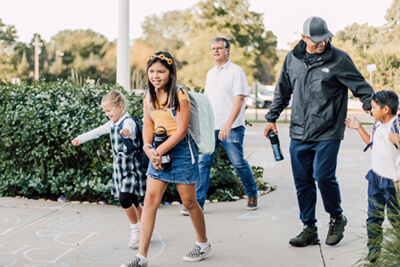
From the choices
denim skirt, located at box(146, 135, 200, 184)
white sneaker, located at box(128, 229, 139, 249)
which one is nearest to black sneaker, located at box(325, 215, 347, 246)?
denim skirt, located at box(146, 135, 200, 184)

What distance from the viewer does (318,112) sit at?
412cm

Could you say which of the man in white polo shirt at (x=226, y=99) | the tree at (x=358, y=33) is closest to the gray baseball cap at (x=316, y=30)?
the man in white polo shirt at (x=226, y=99)

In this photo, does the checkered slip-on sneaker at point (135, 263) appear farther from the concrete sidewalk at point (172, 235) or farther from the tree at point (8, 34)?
the tree at point (8, 34)

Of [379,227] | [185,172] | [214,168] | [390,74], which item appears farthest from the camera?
[390,74]

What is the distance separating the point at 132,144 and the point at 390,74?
128ft

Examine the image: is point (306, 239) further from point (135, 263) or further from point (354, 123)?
point (135, 263)

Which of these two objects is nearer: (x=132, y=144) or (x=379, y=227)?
(x=379, y=227)

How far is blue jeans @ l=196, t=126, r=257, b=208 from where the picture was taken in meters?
5.22

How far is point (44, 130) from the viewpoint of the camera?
19.6ft

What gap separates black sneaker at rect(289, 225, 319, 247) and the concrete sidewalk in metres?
0.06

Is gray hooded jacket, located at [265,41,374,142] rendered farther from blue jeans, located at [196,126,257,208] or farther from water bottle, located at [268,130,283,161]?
blue jeans, located at [196,126,257,208]

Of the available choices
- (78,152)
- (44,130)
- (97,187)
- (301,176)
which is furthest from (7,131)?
(301,176)

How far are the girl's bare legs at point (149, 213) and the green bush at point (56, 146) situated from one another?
2.15 meters

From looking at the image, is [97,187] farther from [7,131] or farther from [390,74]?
[390,74]
